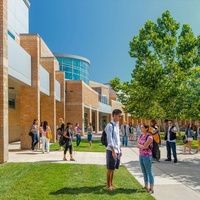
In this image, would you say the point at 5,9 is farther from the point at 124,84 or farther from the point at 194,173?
the point at 124,84

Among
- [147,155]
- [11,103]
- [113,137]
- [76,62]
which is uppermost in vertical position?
[76,62]

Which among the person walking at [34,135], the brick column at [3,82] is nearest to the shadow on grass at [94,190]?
the brick column at [3,82]

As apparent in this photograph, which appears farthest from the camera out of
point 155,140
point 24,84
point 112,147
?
point 24,84

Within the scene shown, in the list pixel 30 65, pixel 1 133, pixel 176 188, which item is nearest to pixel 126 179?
pixel 176 188

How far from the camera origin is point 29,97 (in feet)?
59.5

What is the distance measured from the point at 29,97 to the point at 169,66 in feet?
32.8

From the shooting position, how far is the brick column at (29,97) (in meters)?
17.8

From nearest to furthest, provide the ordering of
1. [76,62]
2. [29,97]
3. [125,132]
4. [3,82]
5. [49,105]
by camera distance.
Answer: [3,82], [29,97], [125,132], [49,105], [76,62]

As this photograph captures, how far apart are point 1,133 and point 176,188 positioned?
276 inches

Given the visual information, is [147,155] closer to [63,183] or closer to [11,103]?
[63,183]

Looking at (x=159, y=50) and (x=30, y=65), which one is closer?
(x=30, y=65)

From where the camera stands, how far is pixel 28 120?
18234mm

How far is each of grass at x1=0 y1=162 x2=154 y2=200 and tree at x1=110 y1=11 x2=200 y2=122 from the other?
9.85 meters

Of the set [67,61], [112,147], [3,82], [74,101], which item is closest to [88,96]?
[74,101]
